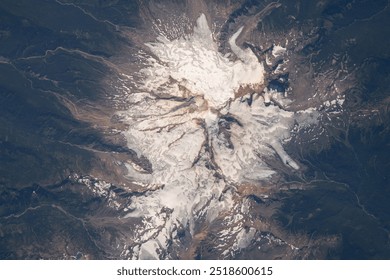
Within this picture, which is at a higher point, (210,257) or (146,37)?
(146,37)

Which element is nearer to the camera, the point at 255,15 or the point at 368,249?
the point at 368,249

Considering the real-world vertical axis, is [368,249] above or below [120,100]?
below

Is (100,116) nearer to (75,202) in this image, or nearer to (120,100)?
(120,100)

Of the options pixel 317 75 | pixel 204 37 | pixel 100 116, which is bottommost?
pixel 100 116

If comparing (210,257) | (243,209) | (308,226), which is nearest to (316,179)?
(308,226)

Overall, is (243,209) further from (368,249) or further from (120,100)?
(120,100)

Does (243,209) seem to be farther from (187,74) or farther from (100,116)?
(100,116)

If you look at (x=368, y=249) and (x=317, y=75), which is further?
(x=317, y=75)

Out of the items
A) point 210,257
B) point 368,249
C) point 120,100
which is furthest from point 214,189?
point 368,249

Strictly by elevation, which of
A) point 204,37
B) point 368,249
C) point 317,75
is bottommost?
point 368,249
